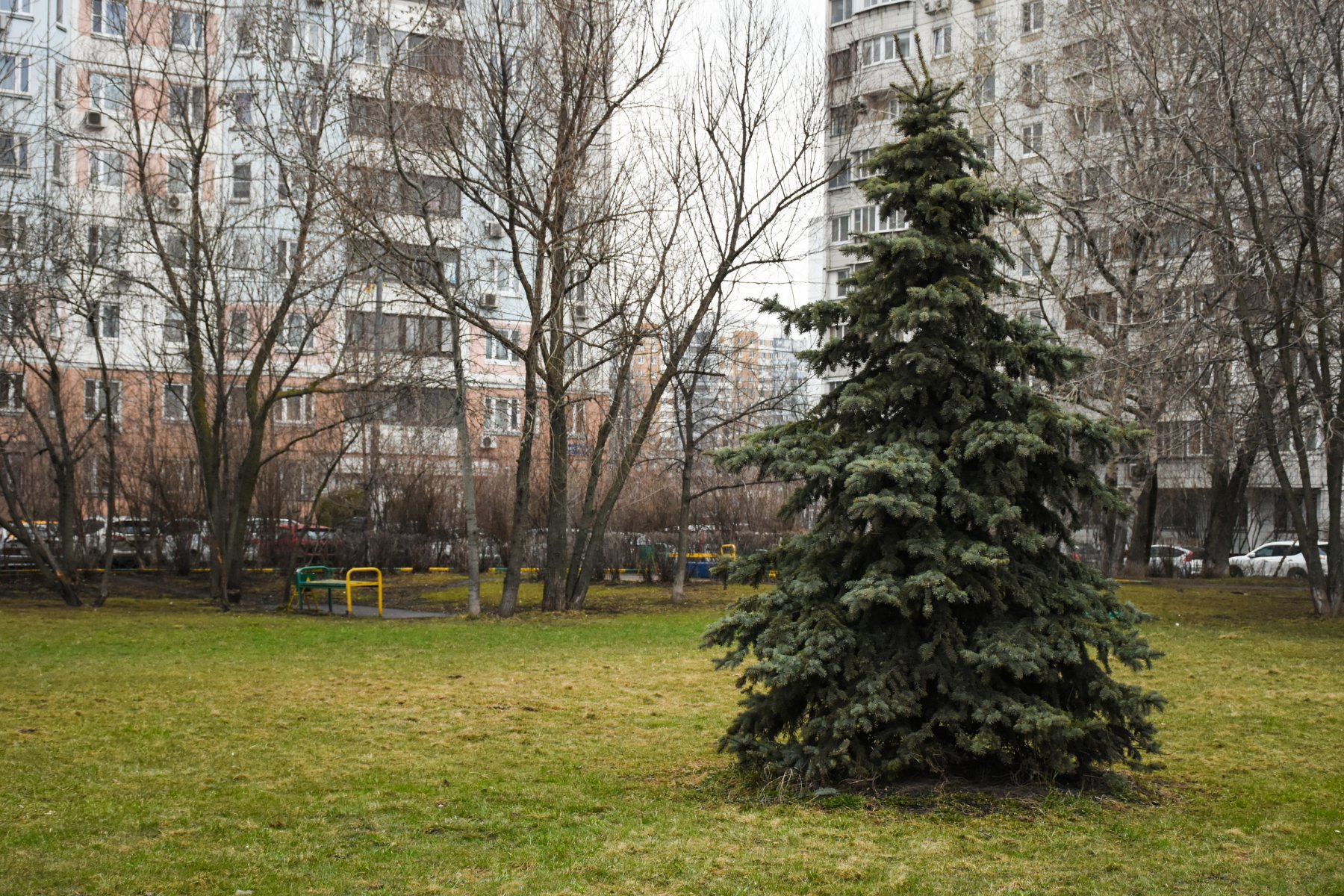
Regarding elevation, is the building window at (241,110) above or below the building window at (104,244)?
above

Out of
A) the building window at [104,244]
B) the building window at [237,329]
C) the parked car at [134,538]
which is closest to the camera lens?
the building window at [104,244]

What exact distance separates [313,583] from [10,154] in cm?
882

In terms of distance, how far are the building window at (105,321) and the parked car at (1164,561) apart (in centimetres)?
2519

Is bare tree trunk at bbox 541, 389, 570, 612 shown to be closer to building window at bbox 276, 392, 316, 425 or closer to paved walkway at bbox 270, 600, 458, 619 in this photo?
paved walkway at bbox 270, 600, 458, 619

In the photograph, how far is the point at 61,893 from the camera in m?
5.14

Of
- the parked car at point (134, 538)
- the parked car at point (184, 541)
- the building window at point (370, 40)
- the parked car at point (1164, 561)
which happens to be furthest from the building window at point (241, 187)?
the parked car at point (1164, 561)

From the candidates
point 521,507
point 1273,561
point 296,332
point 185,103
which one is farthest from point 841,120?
point 1273,561

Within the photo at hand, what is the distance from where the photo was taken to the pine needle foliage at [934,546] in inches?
265

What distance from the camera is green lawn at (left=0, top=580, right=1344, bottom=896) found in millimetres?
5465

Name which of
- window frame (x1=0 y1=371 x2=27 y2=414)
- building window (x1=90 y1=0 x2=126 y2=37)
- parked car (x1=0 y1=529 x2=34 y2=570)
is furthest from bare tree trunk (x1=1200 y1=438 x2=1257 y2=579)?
building window (x1=90 y1=0 x2=126 y2=37)

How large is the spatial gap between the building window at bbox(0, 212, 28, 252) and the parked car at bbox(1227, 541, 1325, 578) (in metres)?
31.8

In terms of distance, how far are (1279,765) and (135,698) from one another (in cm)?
881

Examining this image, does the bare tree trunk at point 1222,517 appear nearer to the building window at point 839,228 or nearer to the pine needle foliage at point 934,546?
the building window at point 839,228

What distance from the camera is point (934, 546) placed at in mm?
6832
